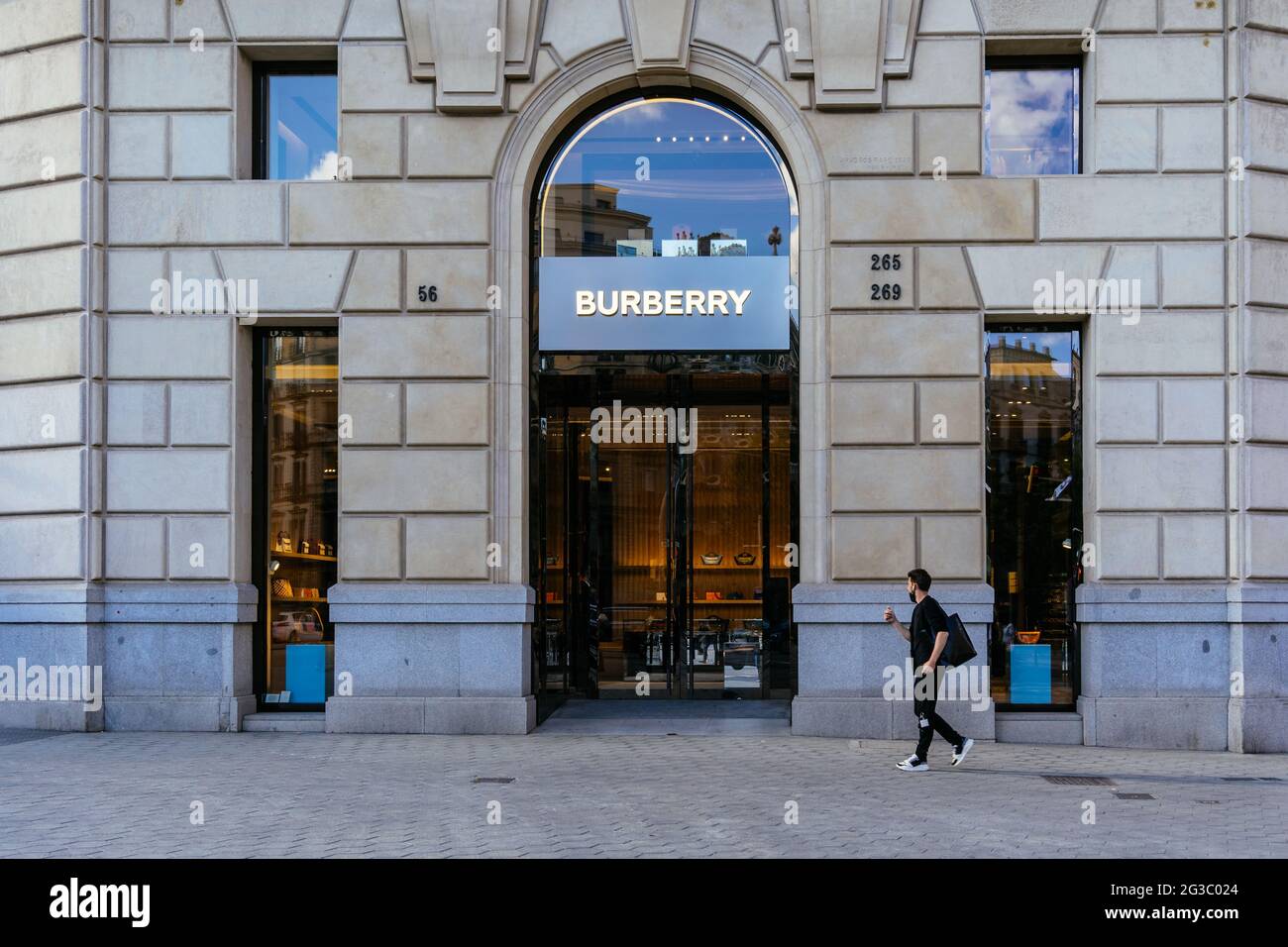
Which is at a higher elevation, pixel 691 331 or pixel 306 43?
pixel 306 43

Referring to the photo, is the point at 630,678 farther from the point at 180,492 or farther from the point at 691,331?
the point at 180,492

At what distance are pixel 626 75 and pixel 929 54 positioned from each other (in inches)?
140

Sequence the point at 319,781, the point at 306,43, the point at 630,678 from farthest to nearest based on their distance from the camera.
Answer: the point at 630,678 < the point at 306,43 < the point at 319,781

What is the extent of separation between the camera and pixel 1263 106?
15609 mm

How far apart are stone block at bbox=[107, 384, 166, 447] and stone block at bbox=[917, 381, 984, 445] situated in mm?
8898

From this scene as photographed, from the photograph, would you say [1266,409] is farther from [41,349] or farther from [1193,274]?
[41,349]

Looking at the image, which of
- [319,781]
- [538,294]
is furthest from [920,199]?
[319,781]

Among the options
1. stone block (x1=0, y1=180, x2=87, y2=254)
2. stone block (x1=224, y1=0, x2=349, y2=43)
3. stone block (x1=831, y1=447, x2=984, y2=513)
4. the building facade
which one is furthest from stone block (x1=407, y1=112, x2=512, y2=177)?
stone block (x1=831, y1=447, x2=984, y2=513)

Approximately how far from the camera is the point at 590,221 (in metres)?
17.0

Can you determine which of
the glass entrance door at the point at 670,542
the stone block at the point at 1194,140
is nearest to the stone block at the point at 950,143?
the stone block at the point at 1194,140

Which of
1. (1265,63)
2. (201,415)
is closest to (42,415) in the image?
(201,415)

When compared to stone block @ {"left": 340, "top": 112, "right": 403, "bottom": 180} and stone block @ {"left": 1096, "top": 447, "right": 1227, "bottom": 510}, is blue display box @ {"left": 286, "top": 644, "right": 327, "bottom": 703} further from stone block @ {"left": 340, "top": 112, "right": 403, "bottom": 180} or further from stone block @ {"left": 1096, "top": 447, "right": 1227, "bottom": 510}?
stone block @ {"left": 1096, "top": 447, "right": 1227, "bottom": 510}

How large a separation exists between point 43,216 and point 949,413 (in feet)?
36.0

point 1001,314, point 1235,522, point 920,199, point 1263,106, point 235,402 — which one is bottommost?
point 1235,522
